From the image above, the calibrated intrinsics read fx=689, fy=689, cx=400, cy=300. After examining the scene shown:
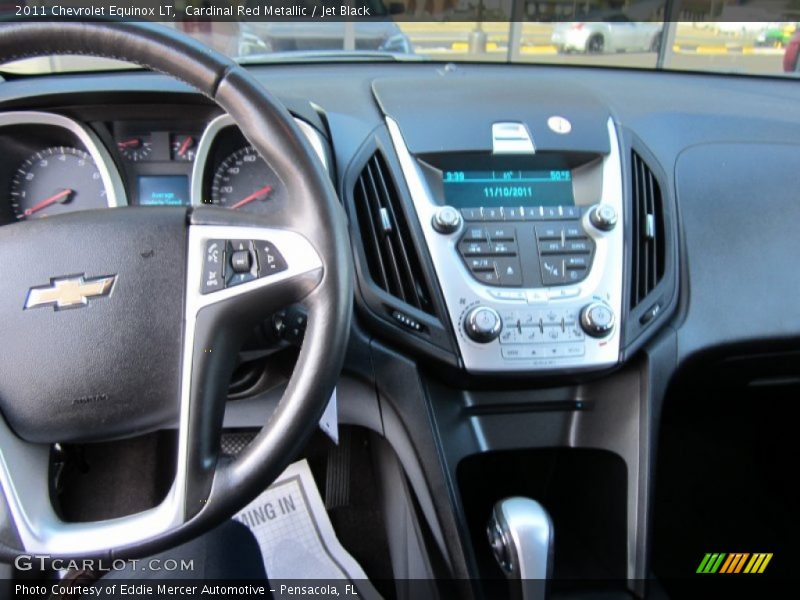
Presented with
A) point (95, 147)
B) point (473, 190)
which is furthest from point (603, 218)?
point (95, 147)

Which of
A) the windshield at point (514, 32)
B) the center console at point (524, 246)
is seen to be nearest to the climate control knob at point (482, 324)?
the center console at point (524, 246)

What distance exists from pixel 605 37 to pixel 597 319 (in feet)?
3.00

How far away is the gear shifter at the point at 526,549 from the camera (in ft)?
Answer: 3.15

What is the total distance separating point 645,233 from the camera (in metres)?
1.18

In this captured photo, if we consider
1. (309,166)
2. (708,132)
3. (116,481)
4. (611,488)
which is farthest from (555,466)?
(116,481)

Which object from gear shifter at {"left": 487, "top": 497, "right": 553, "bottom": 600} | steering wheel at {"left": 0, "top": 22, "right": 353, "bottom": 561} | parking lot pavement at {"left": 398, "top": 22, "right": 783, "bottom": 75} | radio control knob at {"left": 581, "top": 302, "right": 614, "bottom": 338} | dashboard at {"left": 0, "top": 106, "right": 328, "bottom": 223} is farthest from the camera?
parking lot pavement at {"left": 398, "top": 22, "right": 783, "bottom": 75}

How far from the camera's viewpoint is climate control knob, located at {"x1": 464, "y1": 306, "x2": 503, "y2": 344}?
1059mm

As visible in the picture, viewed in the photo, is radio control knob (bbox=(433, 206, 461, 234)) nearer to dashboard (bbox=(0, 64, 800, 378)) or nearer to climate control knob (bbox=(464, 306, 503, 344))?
dashboard (bbox=(0, 64, 800, 378))

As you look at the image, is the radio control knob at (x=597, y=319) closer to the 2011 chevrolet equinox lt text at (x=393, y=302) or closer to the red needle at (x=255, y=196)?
the 2011 chevrolet equinox lt text at (x=393, y=302)

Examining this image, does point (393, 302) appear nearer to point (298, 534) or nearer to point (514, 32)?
point (298, 534)

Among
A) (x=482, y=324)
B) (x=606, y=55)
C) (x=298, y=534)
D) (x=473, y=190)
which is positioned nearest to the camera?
(x=482, y=324)

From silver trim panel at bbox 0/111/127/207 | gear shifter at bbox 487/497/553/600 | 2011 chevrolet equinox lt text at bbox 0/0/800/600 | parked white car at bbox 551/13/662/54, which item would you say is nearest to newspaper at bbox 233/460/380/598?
2011 chevrolet equinox lt text at bbox 0/0/800/600

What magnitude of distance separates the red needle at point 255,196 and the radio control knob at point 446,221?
1.06ft

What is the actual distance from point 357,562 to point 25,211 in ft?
3.24
